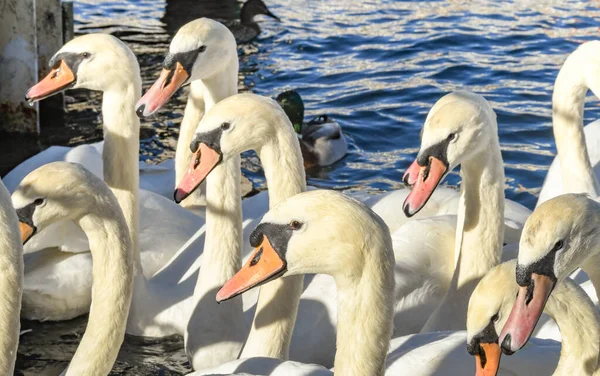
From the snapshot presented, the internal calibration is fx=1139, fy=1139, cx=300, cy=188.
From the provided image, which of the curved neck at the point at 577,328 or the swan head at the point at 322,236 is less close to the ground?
the swan head at the point at 322,236

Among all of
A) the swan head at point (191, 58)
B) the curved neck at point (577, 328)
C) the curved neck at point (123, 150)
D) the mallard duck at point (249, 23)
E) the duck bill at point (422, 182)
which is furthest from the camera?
the mallard duck at point (249, 23)

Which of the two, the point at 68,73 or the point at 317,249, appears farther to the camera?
the point at 68,73

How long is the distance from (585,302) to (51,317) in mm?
3490

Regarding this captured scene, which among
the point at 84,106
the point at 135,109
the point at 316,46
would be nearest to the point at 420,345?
the point at 135,109

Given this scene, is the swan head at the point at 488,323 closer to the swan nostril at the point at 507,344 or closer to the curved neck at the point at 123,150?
the swan nostril at the point at 507,344

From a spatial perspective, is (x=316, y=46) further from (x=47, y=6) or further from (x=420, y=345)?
(x=420, y=345)

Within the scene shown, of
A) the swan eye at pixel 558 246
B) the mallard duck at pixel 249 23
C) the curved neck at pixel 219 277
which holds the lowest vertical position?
the mallard duck at pixel 249 23

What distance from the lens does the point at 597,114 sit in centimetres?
1046

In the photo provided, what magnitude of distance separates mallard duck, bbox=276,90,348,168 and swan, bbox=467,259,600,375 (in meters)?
5.26

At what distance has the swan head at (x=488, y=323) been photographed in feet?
13.0

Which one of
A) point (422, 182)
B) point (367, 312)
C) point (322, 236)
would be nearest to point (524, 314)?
point (367, 312)

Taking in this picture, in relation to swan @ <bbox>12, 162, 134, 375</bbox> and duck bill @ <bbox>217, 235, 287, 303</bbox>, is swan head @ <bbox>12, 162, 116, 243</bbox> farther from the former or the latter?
duck bill @ <bbox>217, 235, 287, 303</bbox>

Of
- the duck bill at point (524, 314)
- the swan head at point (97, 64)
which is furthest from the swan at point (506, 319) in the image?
the swan head at point (97, 64)

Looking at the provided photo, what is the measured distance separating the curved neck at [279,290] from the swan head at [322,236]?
1131 mm
